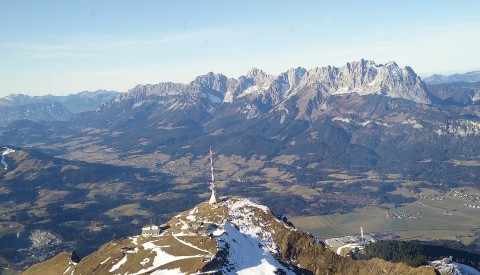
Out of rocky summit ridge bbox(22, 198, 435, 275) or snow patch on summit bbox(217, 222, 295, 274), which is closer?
rocky summit ridge bbox(22, 198, 435, 275)

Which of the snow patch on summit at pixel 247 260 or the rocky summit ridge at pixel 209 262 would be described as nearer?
the rocky summit ridge at pixel 209 262

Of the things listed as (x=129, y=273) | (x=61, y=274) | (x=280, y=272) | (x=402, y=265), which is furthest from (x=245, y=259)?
(x=61, y=274)

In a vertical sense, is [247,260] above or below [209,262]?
below

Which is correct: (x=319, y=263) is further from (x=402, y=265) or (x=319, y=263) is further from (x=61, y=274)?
(x=61, y=274)

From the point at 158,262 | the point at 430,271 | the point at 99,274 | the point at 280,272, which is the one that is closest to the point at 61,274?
the point at 99,274

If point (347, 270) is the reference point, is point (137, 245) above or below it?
above

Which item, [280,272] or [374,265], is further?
[374,265]

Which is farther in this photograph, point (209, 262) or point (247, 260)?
point (247, 260)

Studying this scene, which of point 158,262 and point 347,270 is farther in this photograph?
point 347,270

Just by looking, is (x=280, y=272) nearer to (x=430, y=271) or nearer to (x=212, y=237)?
(x=212, y=237)
